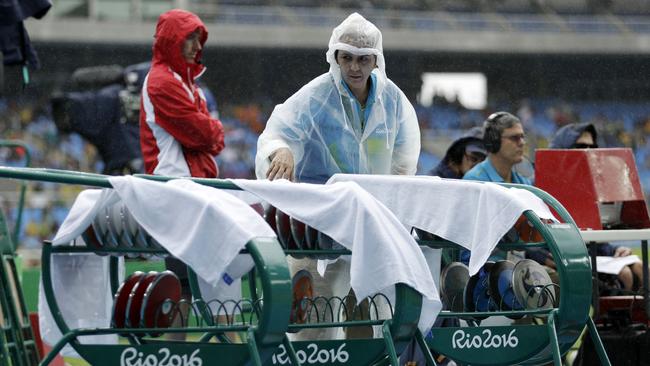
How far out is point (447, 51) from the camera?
32.5 m

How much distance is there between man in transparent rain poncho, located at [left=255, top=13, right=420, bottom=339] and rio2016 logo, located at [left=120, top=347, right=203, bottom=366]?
1.59 meters

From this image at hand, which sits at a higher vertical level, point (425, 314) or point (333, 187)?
point (333, 187)

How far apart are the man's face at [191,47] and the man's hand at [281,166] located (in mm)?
1995

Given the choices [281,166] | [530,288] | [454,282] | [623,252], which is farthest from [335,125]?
[623,252]

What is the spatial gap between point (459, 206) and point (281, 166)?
→ 2.77ft

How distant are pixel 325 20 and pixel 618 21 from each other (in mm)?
8826

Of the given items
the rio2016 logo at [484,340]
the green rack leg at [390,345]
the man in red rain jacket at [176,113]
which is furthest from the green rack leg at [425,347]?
the man in red rain jacket at [176,113]

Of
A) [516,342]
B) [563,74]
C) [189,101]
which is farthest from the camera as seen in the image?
[563,74]

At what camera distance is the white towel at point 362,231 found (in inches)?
139

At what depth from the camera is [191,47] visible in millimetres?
6523

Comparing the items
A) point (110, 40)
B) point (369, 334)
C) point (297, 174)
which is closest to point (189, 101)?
point (297, 174)

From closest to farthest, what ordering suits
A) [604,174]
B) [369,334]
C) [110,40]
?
[369,334] → [604,174] → [110,40]

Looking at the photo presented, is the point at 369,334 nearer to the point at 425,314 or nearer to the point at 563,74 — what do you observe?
the point at 425,314

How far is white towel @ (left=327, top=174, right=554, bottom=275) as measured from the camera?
155 inches
